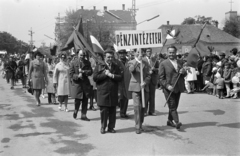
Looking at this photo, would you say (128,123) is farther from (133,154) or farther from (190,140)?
(133,154)

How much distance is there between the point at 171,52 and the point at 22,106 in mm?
6583

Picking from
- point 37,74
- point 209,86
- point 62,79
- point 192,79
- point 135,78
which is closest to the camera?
point 135,78

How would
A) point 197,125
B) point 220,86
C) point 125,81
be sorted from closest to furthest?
point 197,125
point 125,81
point 220,86

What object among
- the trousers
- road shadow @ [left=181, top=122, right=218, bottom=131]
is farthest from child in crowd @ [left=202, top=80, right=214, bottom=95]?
the trousers

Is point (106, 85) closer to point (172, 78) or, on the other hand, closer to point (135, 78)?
point (135, 78)

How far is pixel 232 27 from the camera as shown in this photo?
6425 centimetres

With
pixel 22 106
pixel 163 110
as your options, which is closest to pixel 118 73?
pixel 163 110

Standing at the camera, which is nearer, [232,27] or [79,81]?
[79,81]

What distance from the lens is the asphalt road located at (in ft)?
18.2

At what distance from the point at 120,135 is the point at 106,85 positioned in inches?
46.4

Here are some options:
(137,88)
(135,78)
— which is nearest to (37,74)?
(135,78)

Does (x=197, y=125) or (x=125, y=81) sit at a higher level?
(x=125, y=81)

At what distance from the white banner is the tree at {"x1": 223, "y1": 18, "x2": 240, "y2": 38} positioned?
59.0 meters

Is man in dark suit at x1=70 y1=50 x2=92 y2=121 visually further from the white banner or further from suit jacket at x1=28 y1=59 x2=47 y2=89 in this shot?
suit jacket at x1=28 y1=59 x2=47 y2=89
